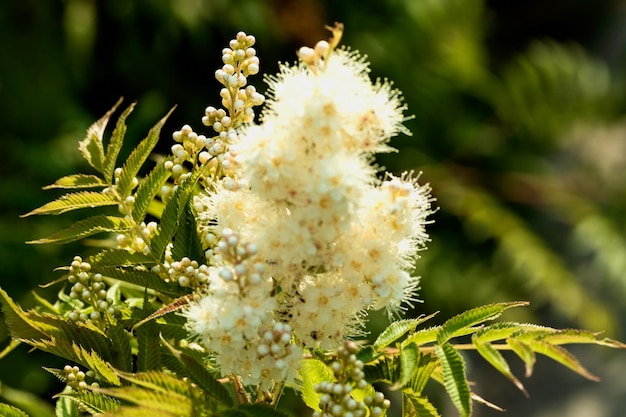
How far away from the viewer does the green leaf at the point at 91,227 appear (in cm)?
95

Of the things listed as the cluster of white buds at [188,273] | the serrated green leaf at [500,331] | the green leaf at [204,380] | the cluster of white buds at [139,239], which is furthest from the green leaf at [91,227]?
the serrated green leaf at [500,331]

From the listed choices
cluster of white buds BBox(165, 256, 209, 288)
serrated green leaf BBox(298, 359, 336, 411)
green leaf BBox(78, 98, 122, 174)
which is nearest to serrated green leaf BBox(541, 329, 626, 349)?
serrated green leaf BBox(298, 359, 336, 411)

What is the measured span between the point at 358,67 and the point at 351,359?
0.31m

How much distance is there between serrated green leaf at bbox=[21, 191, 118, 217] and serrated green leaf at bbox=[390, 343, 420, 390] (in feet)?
1.30

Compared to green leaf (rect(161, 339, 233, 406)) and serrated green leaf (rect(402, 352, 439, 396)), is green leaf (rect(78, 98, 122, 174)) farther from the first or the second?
serrated green leaf (rect(402, 352, 439, 396))

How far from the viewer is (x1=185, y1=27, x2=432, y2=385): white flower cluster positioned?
0.75 metres

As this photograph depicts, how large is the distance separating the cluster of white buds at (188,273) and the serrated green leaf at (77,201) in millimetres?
147

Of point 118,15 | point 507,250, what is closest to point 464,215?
point 507,250

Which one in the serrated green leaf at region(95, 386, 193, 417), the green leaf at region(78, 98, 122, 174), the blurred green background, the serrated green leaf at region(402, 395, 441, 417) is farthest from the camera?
the blurred green background

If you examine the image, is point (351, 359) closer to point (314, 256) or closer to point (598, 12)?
point (314, 256)

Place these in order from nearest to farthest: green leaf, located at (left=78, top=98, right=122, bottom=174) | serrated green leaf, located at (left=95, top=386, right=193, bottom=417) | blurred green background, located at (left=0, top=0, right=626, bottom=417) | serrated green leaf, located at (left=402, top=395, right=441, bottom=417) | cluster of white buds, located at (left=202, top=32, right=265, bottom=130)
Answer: serrated green leaf, located at (left=95, top=386, right=193, bottom=417)
serrated green leaf, located at (left=402, top=395, right=441, bottom=417)
cluster of white buds, located at (left=202, top=32, right=265, bottom=130)
green leaf, located at (left=78, top=98, right=122, bottom=174)
blurred green background, located at (left=0, top=0, right=626, bottom=417)

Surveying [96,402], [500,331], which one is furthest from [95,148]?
[500,331]

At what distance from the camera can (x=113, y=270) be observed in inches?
35.9

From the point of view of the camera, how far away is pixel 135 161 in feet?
3.30
